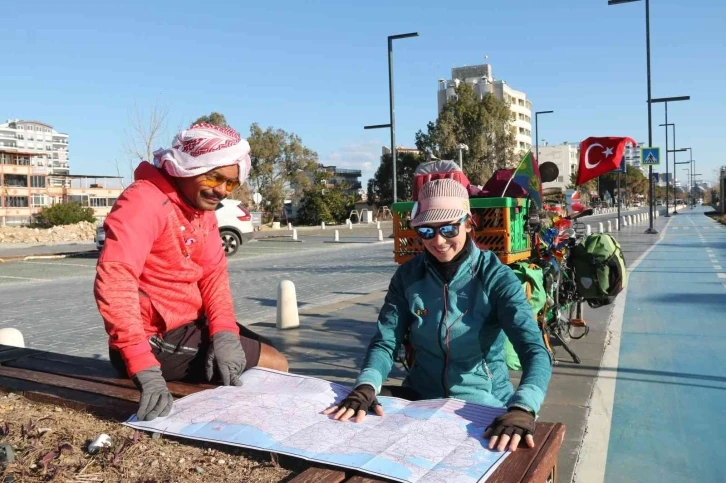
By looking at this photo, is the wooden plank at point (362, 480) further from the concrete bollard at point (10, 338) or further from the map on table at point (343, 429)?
the concrete bollard at point (10, 338)

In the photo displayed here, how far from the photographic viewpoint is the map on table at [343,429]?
203cm

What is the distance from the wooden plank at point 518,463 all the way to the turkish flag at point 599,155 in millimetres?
4512

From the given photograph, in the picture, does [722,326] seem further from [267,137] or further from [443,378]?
[267,137]

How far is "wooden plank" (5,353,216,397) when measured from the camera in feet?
9.87

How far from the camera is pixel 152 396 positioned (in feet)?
8.45

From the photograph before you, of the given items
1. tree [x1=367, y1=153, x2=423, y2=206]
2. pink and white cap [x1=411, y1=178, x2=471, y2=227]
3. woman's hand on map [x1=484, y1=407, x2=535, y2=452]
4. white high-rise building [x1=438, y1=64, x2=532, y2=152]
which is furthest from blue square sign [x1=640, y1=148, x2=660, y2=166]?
white high-rise building [x1=438, y1=64, x2=532, y2=152]

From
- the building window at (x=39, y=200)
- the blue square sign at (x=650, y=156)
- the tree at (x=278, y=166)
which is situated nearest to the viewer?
the blue square sign at (x=650, y=156)

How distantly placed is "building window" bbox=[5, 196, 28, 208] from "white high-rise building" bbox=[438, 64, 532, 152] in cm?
6136

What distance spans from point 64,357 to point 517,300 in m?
2.61

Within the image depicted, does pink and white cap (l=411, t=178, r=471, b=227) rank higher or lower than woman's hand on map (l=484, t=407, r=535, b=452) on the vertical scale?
higher

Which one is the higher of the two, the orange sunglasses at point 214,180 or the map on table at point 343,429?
the orange sunglasses at point 214,180

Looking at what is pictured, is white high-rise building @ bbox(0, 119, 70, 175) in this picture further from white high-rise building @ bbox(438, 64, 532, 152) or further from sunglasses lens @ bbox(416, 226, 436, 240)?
sunglasses lens @ bbox(416, 226, 436, 240)

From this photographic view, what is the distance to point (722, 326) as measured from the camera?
7.69 metres

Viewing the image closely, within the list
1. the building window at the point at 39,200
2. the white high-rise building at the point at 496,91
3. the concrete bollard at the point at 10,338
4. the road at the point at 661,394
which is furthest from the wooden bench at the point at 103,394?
the white high-rise building at the point at 496,91
